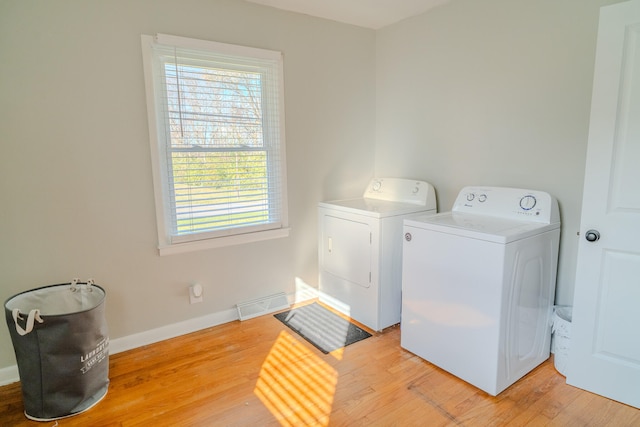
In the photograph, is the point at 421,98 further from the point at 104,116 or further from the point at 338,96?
the point at 104,116

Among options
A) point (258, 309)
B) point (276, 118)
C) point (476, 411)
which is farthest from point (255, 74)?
point (476, 411)

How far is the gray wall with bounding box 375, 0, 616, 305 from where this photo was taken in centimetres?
208

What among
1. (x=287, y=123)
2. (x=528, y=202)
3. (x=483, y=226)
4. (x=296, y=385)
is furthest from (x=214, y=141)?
(x=528, y=202)

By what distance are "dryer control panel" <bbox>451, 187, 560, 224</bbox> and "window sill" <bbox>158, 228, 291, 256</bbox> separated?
137 cm

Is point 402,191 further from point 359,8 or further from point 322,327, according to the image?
point 359,8

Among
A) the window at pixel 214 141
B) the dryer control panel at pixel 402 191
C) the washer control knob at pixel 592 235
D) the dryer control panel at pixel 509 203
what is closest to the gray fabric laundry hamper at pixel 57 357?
the window at pixel 214 141

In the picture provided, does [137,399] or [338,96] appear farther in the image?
[338,96]

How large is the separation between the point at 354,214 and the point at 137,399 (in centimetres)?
176

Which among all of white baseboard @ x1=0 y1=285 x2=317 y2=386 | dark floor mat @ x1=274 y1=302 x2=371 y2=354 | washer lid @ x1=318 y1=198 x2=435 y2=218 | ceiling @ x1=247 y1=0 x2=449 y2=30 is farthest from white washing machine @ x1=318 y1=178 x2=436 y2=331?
ceiling @ x1=247 y1=0 x2=449 y2=30

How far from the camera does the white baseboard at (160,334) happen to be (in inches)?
81.2

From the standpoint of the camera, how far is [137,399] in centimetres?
192

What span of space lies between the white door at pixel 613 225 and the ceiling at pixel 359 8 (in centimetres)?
129

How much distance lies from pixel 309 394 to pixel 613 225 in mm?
1779

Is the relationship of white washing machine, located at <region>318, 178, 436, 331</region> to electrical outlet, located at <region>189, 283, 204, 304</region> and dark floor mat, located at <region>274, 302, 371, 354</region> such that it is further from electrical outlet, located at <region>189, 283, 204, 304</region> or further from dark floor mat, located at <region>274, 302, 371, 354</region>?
electrical outlet, located at <region>189, 283, 204, 304</region>
